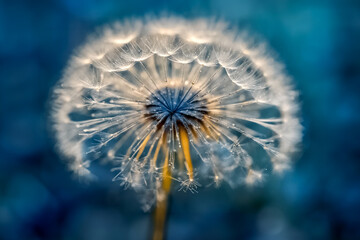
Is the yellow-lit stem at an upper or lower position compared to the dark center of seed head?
lower

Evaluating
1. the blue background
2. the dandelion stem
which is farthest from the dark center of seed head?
the blue background

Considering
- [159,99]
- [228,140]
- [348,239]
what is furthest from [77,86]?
[348,239]

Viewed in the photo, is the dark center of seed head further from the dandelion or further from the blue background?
the blue background

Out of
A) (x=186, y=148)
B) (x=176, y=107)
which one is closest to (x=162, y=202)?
(x=186, y=148)

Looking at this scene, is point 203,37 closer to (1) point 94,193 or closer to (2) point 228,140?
(2) point 228,140

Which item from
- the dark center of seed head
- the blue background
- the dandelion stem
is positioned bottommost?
the dandelion stem
